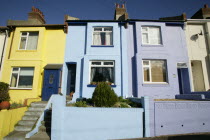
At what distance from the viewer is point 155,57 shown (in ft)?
→ 31.7

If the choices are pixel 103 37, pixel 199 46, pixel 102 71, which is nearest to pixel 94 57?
pixel 102 71

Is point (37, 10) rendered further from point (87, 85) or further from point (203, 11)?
point (203, 11)

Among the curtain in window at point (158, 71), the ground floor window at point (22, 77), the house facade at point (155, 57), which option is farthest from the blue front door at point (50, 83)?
the curtain in window at point (158, 71)

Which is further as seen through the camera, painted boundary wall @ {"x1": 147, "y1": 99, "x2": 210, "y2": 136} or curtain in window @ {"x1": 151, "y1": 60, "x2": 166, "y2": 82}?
curtain in window @ {"x1": 151, "y1": 60, "x2": 166, "y2": 82}

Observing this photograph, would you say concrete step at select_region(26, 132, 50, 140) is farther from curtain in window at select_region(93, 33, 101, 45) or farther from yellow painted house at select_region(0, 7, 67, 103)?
curtain in window at select_region(93, 33, 101, 45)

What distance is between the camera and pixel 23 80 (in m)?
9.68

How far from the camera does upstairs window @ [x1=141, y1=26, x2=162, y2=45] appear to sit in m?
10.4

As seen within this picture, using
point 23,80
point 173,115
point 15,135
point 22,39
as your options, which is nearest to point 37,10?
point 22,39

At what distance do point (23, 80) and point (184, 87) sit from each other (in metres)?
13.9

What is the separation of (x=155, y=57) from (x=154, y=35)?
226 centimetres

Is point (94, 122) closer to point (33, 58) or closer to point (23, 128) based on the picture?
point (23, 128)

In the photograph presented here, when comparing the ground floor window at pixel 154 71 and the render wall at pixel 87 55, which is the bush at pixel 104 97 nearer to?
the render wall at pixel 87 55

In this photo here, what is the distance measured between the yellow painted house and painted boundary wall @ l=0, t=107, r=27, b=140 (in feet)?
8.54

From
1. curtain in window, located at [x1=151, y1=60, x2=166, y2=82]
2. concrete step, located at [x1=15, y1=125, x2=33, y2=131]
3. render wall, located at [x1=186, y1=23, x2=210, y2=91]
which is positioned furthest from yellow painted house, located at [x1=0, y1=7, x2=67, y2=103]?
render wall, located at [x1=186, y1=23, x2=210, y2=91]
